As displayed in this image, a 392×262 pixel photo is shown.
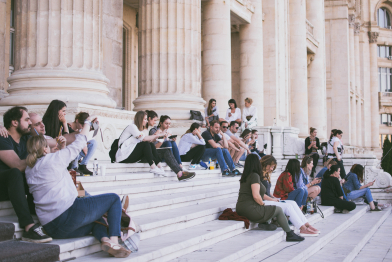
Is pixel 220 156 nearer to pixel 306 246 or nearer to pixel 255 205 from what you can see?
pixel 255 205

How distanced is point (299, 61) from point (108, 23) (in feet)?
52.9

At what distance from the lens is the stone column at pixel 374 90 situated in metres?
49.3

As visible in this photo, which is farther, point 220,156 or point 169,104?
point 169,104

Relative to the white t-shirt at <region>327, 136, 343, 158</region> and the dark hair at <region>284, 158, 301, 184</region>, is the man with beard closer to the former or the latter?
the dark hair at <region>284, 158, 301, 184</region>

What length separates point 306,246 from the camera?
7.34 meters

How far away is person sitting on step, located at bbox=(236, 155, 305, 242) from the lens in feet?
25.1

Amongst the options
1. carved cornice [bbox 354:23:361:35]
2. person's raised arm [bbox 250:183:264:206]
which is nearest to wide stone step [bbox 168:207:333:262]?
person's raised arm [bbox 250:183:264:206]

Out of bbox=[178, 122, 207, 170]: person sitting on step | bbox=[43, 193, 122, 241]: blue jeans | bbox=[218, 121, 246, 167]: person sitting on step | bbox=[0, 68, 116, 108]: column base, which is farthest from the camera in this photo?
bbox=[218, 121, 246, 167]: person sitting on step

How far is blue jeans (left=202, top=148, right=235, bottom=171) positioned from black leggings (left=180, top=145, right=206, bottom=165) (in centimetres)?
26

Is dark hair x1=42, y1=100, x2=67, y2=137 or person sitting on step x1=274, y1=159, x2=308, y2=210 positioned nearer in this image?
dark hair x1=42, y1=100, x2=67, y2=137

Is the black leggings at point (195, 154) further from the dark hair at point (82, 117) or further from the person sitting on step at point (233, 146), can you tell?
the dark hair at point (82, 117)

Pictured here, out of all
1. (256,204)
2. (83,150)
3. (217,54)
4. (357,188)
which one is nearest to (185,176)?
(256,204)

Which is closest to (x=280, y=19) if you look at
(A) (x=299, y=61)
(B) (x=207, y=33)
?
(A) (x=299, y=61)

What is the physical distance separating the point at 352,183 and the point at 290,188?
4.64 metres
